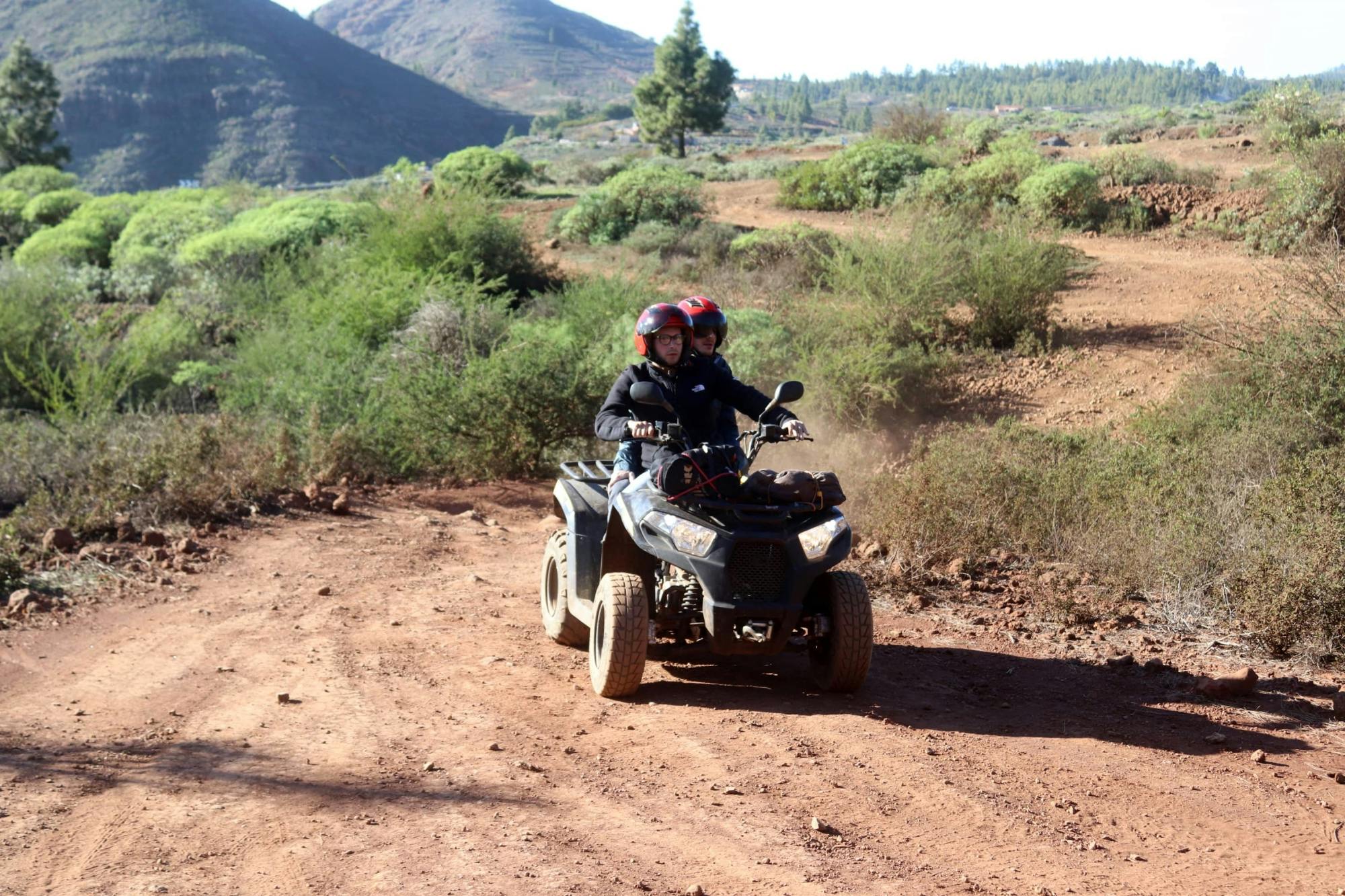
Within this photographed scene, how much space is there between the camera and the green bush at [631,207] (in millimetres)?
28000

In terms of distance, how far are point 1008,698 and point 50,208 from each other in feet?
106

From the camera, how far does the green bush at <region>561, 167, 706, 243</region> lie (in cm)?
2800

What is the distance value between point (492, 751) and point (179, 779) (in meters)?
1.33

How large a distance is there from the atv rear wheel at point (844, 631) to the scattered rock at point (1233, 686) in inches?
73.5

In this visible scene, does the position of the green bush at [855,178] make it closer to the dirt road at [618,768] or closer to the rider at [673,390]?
the rider at [673,390]

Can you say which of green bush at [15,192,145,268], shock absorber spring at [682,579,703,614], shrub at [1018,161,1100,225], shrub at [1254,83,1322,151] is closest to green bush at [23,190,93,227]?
green bush at [15,192,145,268]

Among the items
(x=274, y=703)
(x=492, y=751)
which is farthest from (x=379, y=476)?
(x=492, y=751)

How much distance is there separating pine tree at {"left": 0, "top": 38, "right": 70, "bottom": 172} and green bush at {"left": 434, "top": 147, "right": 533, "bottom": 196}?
81.8ft

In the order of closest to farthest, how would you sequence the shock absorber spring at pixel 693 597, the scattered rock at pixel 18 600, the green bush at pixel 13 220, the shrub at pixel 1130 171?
1. the shock absorber spring at pixel 693 597
2. the scattered rock at pixel 18 600
3. the shrub at pixel 1130 171
4. the green bush at pixel 13 220

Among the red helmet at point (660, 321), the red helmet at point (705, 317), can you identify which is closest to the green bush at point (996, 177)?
the red helmet at point (705, 317)

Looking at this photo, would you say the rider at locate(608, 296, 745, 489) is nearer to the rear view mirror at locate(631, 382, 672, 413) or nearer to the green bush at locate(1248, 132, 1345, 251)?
the rear view mirror at locate(631, 382, 672, 413)

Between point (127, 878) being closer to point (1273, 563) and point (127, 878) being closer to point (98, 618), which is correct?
point (98, 618)

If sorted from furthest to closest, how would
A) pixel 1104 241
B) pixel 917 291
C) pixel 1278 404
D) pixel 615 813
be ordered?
pixel 1104 241 → pixel 917 291 → pixel 1278 404 → pixel 615 813

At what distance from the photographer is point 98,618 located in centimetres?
841
